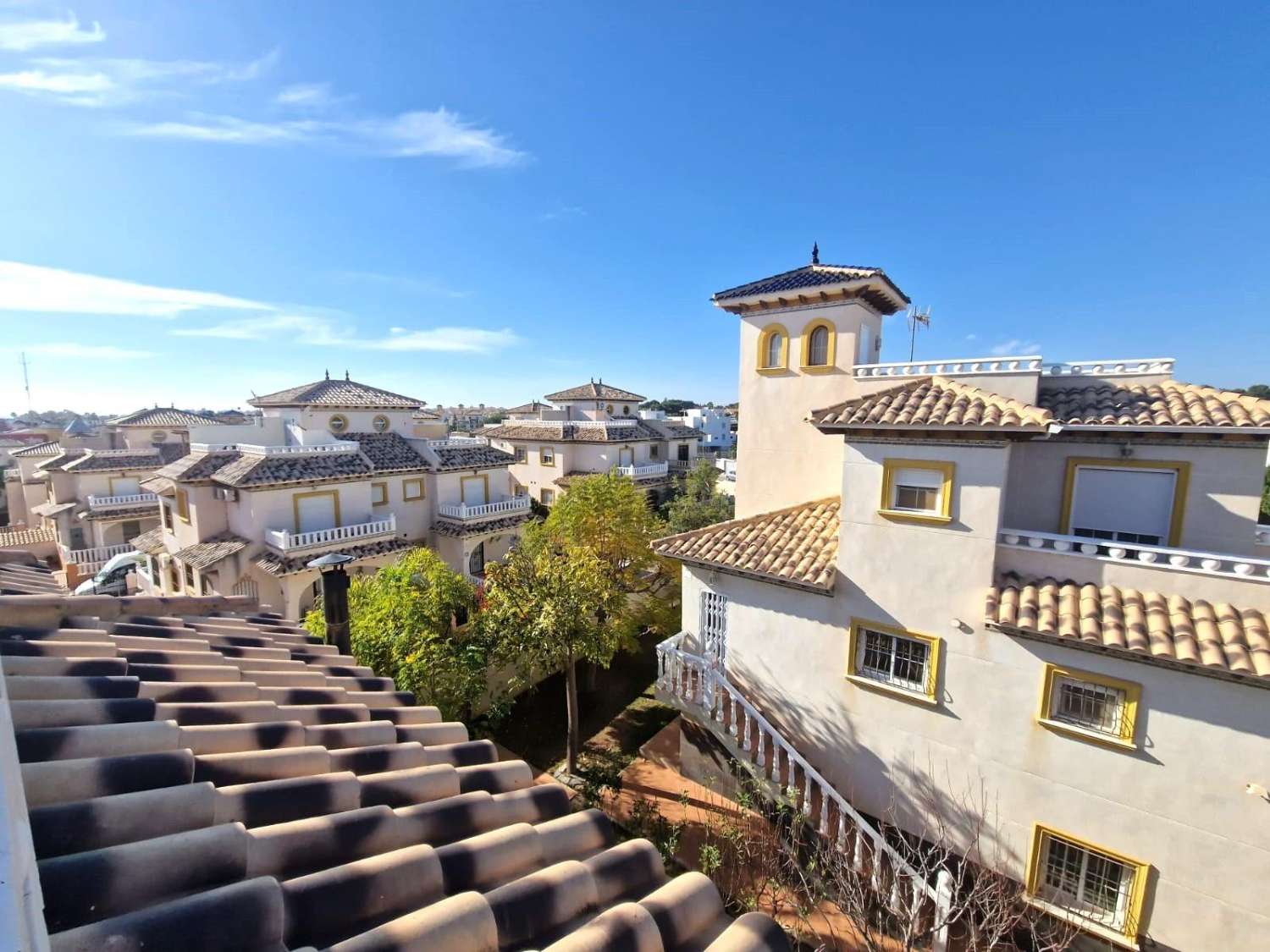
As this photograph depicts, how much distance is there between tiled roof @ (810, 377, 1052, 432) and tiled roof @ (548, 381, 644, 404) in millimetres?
36073

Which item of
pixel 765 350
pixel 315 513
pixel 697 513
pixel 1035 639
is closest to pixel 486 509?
pixel 315 513

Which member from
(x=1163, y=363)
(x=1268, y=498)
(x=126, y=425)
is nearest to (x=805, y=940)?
(x=1163, y=363)

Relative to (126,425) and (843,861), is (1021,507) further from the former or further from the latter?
(126,425)

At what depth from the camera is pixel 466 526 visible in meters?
26.6

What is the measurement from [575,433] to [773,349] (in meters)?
25.6

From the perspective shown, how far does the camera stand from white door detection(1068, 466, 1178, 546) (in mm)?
9422

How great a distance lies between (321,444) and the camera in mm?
23797

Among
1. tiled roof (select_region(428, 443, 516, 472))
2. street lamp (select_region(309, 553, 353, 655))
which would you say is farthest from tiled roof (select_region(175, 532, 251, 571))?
street lamp (select_region(309, 553, 353, 655))

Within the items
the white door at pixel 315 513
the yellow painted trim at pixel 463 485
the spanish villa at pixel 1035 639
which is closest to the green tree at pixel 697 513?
the yellow painted trim at pixel 463 485

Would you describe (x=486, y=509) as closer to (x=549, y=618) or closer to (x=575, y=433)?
(x=575, y=433)

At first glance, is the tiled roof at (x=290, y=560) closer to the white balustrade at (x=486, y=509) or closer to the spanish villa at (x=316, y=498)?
the spanish villa at (x=316, y=498)

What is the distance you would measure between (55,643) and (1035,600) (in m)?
12.2

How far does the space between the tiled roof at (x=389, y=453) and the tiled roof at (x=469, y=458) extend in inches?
32.2

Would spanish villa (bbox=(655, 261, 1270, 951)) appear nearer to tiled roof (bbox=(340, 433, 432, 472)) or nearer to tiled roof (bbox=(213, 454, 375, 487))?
tiled roof (bbox=(213, 454, 375, 487))
